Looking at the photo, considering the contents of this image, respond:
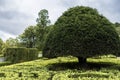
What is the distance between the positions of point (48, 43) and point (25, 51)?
54.6 ft

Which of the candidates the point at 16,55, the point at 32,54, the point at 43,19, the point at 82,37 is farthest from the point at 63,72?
the point at 43,19

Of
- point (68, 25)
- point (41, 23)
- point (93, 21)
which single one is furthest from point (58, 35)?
point (41, 23)

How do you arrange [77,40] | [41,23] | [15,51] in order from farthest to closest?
[41,23]
[15,51]
[77,40]

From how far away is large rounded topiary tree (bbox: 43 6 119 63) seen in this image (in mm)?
17020

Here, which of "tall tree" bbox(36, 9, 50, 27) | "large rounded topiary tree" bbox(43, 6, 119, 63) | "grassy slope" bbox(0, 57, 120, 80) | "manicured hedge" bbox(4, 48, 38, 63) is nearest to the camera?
"grassy slope" bbox(0, 57, 120, 80)

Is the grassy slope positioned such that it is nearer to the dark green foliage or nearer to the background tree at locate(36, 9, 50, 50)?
the dark green foliage

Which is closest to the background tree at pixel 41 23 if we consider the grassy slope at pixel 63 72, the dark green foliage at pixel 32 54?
the dark green foliage at pixel 32 54

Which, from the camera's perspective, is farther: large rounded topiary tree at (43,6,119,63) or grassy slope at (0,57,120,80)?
large rounded topiary tree at (43,6,119,63)

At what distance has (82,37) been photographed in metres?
17.0

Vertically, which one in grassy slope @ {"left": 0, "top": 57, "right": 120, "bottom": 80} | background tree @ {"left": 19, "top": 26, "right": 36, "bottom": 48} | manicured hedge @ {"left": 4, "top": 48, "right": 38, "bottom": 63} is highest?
background tree @ {"left": 19, "top": 26, "right": 36, "bottom": 48}

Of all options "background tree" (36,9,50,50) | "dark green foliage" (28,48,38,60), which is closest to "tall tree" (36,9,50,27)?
"background tree" (36,9,50,50)

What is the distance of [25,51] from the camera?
3491 centimetres

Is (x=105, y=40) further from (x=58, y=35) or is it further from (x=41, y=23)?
(x=41, y=23)

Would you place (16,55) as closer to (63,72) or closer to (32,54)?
(32,54)
